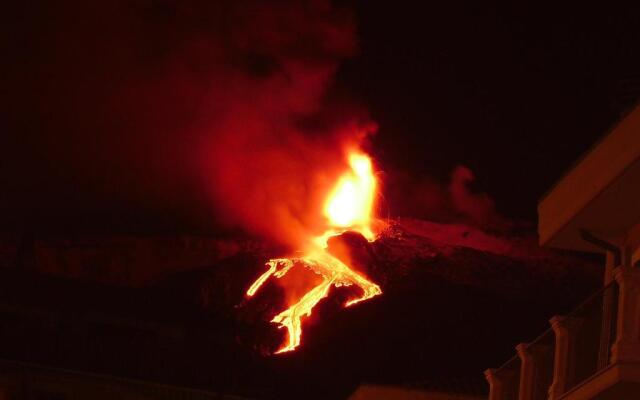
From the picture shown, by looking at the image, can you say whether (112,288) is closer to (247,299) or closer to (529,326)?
(247,299)

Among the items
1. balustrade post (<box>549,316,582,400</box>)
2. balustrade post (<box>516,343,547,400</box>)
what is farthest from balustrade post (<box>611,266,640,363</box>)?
balustrade post (<box>516,343,547,400</box>)

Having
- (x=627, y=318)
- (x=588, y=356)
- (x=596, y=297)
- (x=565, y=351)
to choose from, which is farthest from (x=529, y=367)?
(x=627, y=318)

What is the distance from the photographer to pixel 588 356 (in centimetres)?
1390

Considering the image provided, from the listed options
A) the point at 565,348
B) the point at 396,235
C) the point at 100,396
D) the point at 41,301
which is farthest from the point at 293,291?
the point at 565,348

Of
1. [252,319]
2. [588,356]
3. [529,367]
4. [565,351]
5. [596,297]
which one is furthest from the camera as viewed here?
[252,319]

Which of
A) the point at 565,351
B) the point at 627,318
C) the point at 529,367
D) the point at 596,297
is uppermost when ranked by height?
the point at 596,297

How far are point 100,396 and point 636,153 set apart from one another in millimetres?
19340

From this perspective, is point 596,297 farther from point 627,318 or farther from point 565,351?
point 627,318

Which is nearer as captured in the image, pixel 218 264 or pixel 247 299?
pixel 247 299

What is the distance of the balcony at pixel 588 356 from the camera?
12.0 metres

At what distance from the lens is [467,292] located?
4738cm

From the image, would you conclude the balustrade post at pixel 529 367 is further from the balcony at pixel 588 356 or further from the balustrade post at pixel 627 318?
the balustrade post at pixel 627 318

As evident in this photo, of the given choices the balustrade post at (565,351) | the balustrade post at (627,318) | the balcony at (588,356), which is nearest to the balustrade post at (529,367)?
the balcony at (588,356)

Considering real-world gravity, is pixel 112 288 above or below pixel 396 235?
below
